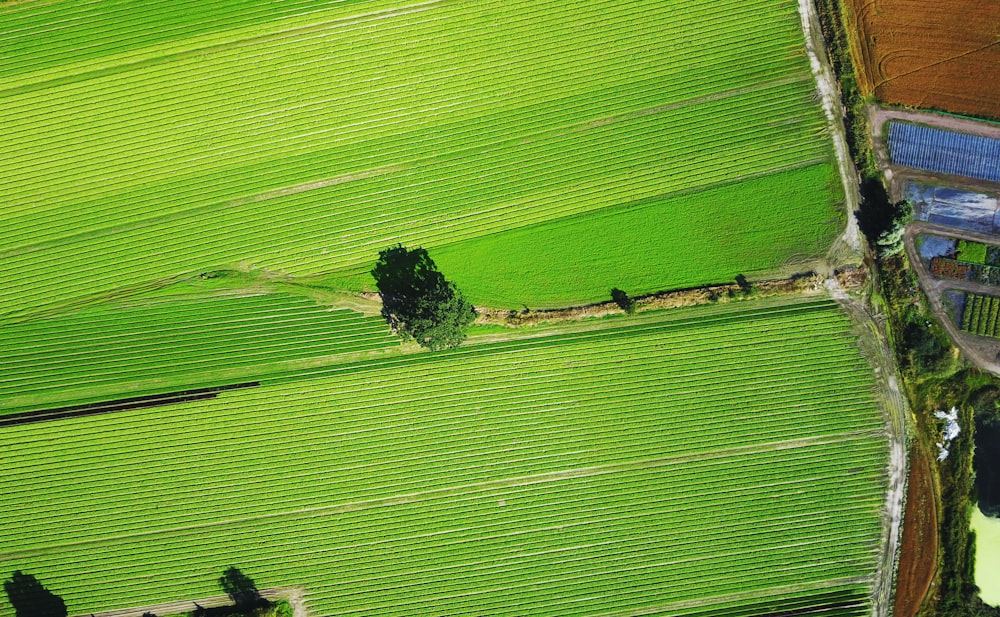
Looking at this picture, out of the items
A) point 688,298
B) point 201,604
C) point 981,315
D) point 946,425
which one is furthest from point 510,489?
point 981,315

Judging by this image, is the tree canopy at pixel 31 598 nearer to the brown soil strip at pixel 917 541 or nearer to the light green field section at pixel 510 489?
the light green field section at pixel 510 489

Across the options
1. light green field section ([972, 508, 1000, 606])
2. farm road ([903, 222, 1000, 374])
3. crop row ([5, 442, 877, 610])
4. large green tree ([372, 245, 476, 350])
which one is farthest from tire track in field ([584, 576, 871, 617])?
large green tree ([372, 245, 476, 350])

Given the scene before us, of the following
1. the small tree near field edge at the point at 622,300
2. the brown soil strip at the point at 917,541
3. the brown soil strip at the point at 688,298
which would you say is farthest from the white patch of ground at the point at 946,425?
the small tree near field edge at the point at 622,300

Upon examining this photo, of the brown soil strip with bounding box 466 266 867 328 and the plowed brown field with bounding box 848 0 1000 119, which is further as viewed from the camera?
the plowed brown field with bounding box 848 0 1000 119

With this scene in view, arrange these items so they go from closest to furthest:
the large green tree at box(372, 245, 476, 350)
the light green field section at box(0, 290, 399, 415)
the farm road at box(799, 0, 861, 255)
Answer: the large green tree at box(372, 245, 476, 350) < the light green field section at box(0, 290, 399, 415) < the farm road at box(799, 0, 861, 255)

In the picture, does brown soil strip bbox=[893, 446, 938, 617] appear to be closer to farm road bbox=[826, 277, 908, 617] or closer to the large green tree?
farm road bbox=[826, 277, 908, 617]

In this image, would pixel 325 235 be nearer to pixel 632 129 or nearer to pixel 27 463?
pixel 632 129

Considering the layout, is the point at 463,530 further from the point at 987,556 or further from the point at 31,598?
the point at 987,556
